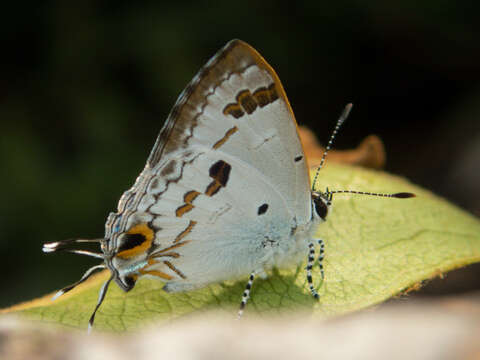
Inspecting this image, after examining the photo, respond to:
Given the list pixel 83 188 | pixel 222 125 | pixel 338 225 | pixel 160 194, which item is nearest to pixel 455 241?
pixel 338 225

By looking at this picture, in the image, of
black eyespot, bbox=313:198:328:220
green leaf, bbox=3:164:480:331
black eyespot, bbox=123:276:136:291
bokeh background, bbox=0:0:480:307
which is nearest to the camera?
green leaf, bbox=3:164:480:331

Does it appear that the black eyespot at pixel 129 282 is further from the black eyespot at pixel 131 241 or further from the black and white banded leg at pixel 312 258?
the black and white banded leg at pixel 312 258

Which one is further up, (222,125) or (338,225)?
(222,125)

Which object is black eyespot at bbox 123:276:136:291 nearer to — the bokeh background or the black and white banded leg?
the black and white banded leg

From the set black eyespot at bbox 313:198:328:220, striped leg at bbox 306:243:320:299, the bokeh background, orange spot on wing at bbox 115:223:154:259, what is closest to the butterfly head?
black eyespot at bbox 313:198:328:220

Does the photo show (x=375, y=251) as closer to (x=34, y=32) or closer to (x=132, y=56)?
(x=132, y=56)

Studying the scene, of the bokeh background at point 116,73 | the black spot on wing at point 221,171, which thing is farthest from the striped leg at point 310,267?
the bokeh background at point 116,73
